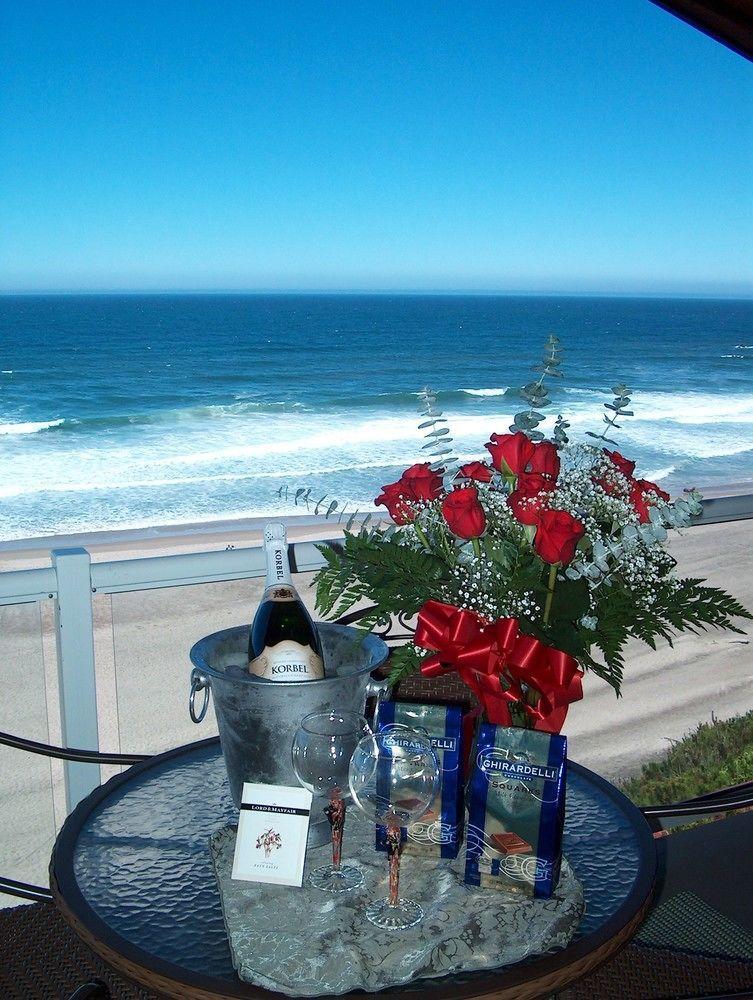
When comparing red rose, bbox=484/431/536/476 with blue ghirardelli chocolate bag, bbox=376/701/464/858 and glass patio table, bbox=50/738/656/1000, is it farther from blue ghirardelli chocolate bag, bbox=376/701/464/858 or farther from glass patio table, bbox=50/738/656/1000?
glass patio table, bbox=50/738/656/1000

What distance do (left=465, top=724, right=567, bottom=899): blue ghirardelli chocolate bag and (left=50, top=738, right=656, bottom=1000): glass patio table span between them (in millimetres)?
76

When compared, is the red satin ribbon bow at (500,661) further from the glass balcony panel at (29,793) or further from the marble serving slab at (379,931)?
the glass balcony panel at (29,793)

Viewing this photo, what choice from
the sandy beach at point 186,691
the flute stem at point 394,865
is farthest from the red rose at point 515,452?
the sandy beach at point 186,691

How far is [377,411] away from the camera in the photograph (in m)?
18.3

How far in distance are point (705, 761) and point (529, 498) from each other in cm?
238

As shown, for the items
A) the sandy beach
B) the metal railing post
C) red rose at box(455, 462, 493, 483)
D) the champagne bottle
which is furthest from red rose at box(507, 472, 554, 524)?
the sandy beach

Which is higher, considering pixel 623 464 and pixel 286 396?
pixel 623 464

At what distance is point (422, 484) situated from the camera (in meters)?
1.01

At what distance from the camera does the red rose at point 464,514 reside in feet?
3.01

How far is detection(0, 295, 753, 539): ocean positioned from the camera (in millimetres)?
12922

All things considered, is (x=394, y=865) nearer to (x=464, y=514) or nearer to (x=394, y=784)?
(x=394, y=784)

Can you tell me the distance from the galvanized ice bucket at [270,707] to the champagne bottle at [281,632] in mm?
60

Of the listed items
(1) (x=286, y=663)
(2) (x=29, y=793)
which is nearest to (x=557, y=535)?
(1) (x=286, y=663)

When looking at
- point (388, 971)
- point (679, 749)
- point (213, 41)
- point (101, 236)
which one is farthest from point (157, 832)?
point (101, 236)
